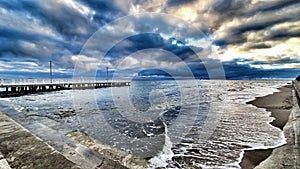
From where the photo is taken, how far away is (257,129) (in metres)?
7.62

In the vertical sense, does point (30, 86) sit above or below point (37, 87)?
above

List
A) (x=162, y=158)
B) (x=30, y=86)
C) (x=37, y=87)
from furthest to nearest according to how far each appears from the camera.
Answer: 1. (x=37, y=87)
2. (x=30, y=86)
3. (x=162, y=158)

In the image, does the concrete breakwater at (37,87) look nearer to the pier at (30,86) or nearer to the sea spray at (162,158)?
the pier at (30,86)

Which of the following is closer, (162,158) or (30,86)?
(162,158)

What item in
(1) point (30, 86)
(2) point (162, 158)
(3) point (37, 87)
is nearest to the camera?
(2) point (162, 158)

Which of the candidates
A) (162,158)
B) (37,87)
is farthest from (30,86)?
(162,158)

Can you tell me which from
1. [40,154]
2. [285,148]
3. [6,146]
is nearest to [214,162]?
[285,148]

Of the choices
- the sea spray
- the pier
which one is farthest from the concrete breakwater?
the sea spray

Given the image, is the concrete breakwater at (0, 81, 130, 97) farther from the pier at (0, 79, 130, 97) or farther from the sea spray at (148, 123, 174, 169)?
the sea spray at (148, 123, 174, 169)

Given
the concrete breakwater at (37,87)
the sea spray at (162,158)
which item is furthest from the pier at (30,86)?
the sea spray at (162,158)

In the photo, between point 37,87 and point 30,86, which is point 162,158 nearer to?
point 30,86

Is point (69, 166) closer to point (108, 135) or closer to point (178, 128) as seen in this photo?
point (108, 135)

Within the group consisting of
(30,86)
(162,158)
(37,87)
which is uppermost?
(30,86)

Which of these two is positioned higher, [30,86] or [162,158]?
[30,86]
